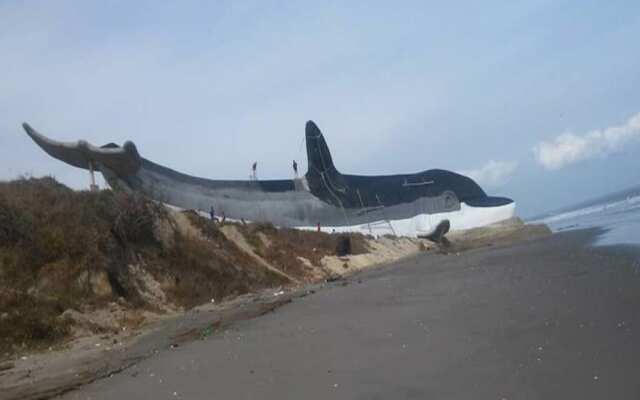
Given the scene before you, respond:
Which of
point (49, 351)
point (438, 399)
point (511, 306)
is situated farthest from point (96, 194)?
point (438, 399)

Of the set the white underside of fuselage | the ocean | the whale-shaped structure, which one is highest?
the whale-shaped structure

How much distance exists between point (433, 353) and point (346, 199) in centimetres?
4748

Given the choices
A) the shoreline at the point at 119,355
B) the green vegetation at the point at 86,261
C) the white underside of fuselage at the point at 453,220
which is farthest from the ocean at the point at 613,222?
the green vegetation at the point at 86,261

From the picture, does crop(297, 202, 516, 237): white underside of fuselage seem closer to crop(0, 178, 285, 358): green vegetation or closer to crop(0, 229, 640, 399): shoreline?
crop(0, 178, 285, 358): green vegetation

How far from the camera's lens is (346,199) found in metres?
53.9

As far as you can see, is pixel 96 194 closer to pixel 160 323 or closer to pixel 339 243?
pixel 160 323

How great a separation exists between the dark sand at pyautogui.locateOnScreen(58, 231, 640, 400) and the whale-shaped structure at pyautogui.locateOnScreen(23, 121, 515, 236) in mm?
33484

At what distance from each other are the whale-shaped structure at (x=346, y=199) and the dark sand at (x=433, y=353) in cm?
3348

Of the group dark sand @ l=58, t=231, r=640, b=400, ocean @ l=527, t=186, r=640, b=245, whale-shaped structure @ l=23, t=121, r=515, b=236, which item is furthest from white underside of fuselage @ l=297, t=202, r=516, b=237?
dark sand @ l=58, t=231, r=640, b=400

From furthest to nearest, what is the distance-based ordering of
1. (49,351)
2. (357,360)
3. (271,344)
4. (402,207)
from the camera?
(402,207)
(49,351)
(271,344)
(357,360)

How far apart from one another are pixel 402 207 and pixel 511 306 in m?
47.1

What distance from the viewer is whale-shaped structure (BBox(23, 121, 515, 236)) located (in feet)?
150

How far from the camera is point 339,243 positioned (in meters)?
36.8

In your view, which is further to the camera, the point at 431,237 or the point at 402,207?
the point at 402,207
